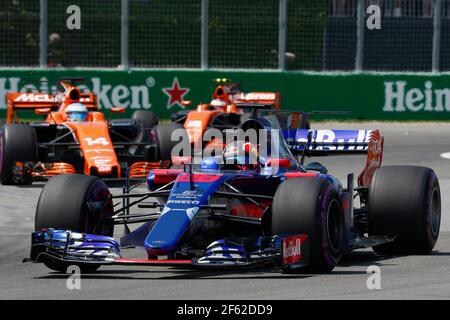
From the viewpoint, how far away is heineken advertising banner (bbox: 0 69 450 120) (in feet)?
96.2

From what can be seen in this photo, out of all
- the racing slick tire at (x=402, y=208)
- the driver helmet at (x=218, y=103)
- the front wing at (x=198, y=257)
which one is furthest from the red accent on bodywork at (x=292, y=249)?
the driver helmet at (x=218, y=103)

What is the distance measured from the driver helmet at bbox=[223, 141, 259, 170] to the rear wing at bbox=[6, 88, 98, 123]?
9744 mm

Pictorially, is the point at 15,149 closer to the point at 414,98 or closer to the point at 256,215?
the point at 256,215

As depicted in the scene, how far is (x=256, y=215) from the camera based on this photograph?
10.8 meters

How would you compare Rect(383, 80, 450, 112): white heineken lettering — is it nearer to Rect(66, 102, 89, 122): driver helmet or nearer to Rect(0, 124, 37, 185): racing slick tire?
Rect(66, 102, 89, 122): driver helmet

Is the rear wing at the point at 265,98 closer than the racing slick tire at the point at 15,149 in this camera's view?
No

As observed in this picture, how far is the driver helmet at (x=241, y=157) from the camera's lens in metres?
11.2

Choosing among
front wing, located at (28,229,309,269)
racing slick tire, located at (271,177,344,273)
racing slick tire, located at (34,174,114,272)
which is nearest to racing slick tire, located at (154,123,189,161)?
racing slick tire, located at (34,174,114,272)

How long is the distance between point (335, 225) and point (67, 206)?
2264mm

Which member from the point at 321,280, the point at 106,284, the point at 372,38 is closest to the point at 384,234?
the point at 321,280

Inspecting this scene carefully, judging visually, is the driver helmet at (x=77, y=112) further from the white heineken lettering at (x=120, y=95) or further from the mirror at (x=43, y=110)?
the white heineken lettering at (x=120, y=95)

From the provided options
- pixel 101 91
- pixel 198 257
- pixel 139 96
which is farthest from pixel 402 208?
pixel 101 91

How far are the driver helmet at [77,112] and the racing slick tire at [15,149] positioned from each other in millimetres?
1349
